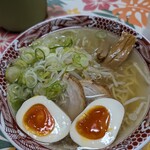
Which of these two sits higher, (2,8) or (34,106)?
(2,8)

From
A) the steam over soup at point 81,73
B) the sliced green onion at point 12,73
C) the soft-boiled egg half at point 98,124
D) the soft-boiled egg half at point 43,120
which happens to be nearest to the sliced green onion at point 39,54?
the steam over soup at point 81,73

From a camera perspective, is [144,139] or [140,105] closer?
[144,139]

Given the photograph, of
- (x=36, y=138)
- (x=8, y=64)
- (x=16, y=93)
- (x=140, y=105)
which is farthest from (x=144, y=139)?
(x=8, y=64)

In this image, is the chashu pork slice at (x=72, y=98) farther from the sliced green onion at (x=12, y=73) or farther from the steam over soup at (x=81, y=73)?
the sliced green onion at (x=12, y=73)

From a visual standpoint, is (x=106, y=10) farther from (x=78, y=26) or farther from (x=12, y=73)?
(x=12, y=73)

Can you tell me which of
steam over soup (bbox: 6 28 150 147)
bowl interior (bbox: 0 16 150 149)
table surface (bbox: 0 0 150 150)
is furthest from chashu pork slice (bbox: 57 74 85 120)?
table surface (bbox: 0 0 150 150)

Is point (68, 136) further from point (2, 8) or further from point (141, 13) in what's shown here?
point (141, 13)
